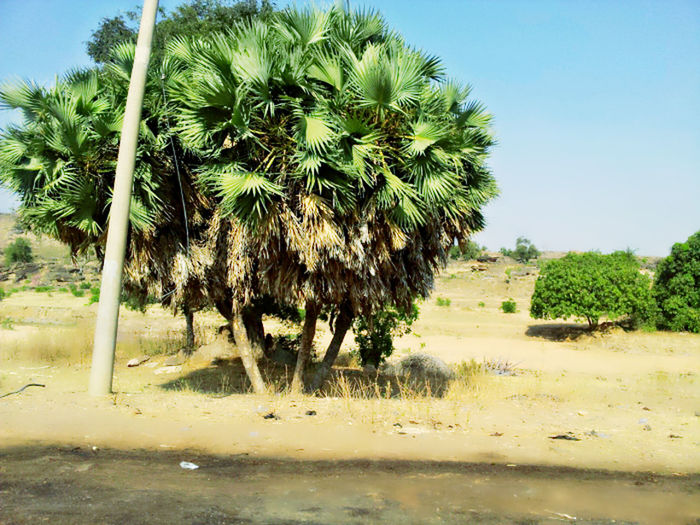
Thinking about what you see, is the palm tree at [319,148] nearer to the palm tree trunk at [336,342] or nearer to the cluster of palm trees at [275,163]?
the cluster of palm trees at [275,163]

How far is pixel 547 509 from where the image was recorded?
5.36m

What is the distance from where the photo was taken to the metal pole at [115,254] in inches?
331

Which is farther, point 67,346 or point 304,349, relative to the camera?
point 67,346

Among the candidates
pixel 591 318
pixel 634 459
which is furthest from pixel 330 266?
pixel 591 318

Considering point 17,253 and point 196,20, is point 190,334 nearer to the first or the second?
point 196,20

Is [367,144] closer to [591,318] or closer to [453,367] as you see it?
[453,367]

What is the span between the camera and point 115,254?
8438 millimetres

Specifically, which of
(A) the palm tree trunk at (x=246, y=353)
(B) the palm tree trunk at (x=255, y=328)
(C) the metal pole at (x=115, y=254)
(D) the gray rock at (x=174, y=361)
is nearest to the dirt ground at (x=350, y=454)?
(C) the metal pole at (x=115, y=254)

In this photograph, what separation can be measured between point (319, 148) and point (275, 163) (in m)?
1.04

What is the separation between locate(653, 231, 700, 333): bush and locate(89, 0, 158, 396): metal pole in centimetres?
2116

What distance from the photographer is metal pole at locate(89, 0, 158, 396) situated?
8.41 metres

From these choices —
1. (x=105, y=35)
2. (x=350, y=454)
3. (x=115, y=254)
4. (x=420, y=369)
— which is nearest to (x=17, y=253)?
(x=105, y=35)

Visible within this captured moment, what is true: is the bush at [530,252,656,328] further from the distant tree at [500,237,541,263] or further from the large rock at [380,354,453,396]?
the distant tree at [500,237,541,263]

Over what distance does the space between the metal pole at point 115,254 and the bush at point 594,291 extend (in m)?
18.5
